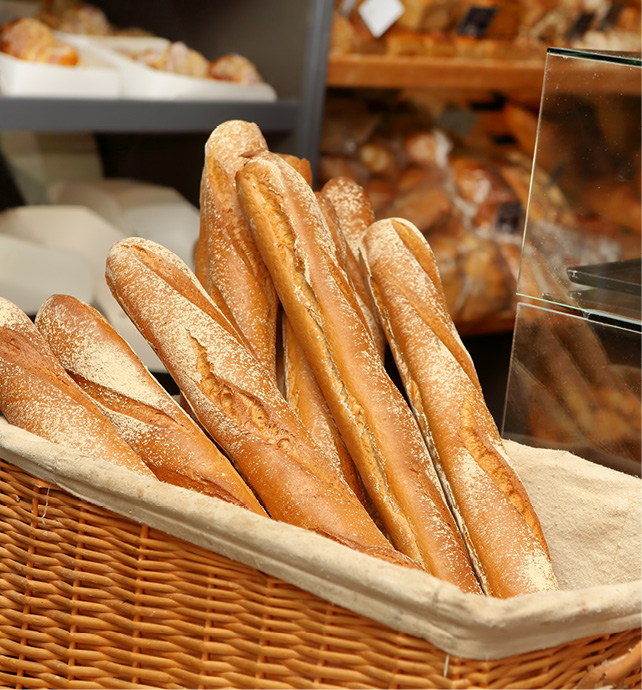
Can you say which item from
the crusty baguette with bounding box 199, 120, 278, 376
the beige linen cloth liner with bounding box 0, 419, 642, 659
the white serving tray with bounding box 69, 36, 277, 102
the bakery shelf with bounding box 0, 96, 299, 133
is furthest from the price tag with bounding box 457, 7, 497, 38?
the beige linen cloth liner with bounding box 0, 419, 642, 659

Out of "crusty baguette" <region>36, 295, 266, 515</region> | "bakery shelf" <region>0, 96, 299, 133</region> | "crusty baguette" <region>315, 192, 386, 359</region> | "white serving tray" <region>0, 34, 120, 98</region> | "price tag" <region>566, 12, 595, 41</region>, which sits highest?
"price tag" <region>566, 12, 595, 41</region>

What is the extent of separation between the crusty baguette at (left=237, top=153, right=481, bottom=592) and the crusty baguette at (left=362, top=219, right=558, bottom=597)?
0.02m

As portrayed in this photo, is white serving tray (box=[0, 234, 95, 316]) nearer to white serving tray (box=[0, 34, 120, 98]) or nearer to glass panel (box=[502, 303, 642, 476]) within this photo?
white serving tray (box=[0, 34, 120, 98])

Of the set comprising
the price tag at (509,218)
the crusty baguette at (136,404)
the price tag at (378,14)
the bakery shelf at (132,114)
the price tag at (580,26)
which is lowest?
the price tag at (509,218)

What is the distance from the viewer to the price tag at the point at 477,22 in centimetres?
220

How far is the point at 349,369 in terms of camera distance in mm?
814

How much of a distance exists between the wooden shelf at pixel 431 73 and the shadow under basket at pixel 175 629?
1493mm

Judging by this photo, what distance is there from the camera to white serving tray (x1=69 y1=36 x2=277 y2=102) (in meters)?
1.71

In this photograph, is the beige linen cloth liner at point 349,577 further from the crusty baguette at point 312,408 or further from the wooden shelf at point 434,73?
the wooden shelf at point 434,73

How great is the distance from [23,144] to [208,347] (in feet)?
4.46

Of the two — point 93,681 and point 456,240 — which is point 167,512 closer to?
point 93,681

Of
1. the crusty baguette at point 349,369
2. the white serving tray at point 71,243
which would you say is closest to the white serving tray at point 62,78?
the white serving tray at point 71,243

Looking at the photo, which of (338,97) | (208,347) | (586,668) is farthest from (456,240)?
(586,668)

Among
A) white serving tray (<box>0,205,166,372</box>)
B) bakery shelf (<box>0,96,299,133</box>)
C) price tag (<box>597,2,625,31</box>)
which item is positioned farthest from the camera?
price tag (<box>597,2,625,31</box>)
